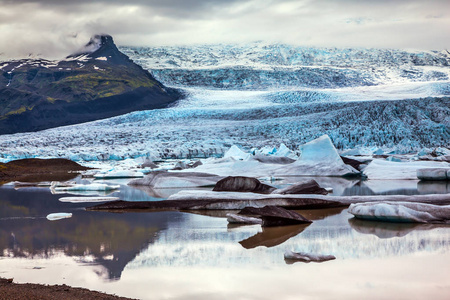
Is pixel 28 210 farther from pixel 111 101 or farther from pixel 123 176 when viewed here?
pixel 111 101

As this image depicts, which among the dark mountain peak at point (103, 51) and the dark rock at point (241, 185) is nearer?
the dark rock at point (241, 185)

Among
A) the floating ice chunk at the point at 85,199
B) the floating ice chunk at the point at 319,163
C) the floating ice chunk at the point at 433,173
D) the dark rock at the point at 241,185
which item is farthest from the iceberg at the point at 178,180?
the floating ice chunk at the point at 433,173

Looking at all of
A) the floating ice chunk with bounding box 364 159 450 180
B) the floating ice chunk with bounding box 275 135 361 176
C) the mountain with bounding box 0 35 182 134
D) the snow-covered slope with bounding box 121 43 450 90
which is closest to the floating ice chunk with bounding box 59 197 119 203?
the floating ice chunk with bounding box 275 135 361 176

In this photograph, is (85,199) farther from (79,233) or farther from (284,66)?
(284,66)


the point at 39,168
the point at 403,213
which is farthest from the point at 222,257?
the point at 39,168

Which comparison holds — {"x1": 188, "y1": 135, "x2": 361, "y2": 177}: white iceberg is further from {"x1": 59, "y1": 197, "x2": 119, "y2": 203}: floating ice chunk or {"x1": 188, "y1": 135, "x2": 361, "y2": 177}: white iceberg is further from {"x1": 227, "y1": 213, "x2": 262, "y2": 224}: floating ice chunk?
{"x1": 227, "y1": 213, "x2": 262, "y2": 224}: floating ice chunk

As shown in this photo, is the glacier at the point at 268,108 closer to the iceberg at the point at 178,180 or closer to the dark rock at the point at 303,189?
the iceberg at the point at 178,180
